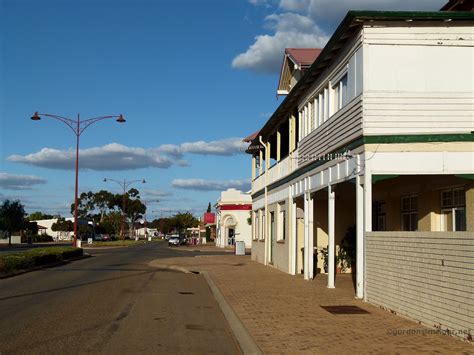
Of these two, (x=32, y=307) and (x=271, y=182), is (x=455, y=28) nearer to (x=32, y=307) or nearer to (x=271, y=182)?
(x=32, y=307)

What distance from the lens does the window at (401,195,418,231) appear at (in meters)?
16.9

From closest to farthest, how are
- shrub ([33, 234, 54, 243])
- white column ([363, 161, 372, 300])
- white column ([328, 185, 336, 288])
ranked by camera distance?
1. white column ([363, 161, 372, 300])
2. white column ([328, 185, 336, 288])
3. shrub ([33, 234, 54, 243])

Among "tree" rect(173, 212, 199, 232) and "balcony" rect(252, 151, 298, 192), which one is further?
"tree" rect(173, 212, 199, 232)

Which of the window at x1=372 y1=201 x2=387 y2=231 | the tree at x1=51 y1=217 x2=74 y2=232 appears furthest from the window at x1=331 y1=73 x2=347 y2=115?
the tree at x1=51 y1=217 x2=74 y2=232

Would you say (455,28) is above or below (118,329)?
above

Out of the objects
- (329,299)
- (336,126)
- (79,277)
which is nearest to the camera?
(329,299)

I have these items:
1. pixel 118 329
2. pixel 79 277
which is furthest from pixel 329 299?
pixel 79 277

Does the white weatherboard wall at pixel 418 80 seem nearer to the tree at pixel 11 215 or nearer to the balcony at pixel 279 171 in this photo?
the balcony at pixel 279 171

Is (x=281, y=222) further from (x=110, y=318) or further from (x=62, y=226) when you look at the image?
(x=62, y=226)

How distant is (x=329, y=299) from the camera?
14.6 metres

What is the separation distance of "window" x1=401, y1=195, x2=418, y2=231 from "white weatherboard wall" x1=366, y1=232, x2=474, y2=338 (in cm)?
402

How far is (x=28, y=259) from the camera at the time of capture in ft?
85.1

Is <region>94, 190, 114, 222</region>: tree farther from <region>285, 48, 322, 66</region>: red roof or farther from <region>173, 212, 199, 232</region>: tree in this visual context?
<region>285, 48, 322, 66</region>: red roof

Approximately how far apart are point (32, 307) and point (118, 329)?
382 centimetres
